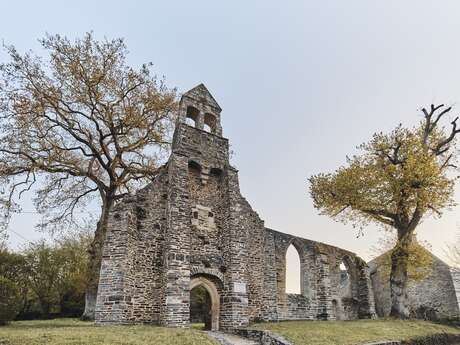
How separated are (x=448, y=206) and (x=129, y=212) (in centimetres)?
1749

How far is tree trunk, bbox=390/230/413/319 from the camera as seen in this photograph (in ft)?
62.1

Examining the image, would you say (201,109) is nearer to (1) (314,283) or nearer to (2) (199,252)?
(2) (199,252)

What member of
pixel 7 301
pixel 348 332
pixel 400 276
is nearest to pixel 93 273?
pixel 7 301

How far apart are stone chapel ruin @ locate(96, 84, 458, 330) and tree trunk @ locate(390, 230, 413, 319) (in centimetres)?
357

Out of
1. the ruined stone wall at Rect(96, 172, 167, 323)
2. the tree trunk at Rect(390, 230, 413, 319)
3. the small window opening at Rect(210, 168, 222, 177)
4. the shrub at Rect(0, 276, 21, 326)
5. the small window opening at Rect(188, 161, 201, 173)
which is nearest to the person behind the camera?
the ruined stone wall at Rect(96, 172, 167, 323)

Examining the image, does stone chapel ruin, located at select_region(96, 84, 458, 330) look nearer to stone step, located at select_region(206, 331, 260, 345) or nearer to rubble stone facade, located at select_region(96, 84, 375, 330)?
rubble stone facade, located at select_region(96, 84, 375, 330)

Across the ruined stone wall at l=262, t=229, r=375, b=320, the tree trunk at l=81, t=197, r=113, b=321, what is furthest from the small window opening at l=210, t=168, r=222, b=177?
the tree trunk at l=81, t=197, r=113, b=321

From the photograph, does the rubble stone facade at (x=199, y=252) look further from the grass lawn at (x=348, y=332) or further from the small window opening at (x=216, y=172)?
the grass lawn at (x=348, y=332)

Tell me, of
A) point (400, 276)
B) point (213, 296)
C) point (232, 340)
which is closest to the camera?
point (232, 340)

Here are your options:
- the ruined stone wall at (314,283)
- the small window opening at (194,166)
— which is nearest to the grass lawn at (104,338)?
the ruined stone wall at (314,283)

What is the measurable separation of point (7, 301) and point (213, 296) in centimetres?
830

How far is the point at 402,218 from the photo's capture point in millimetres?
20250

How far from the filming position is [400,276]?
63.9 ft

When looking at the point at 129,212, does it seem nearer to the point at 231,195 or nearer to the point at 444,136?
the point at 231,195
